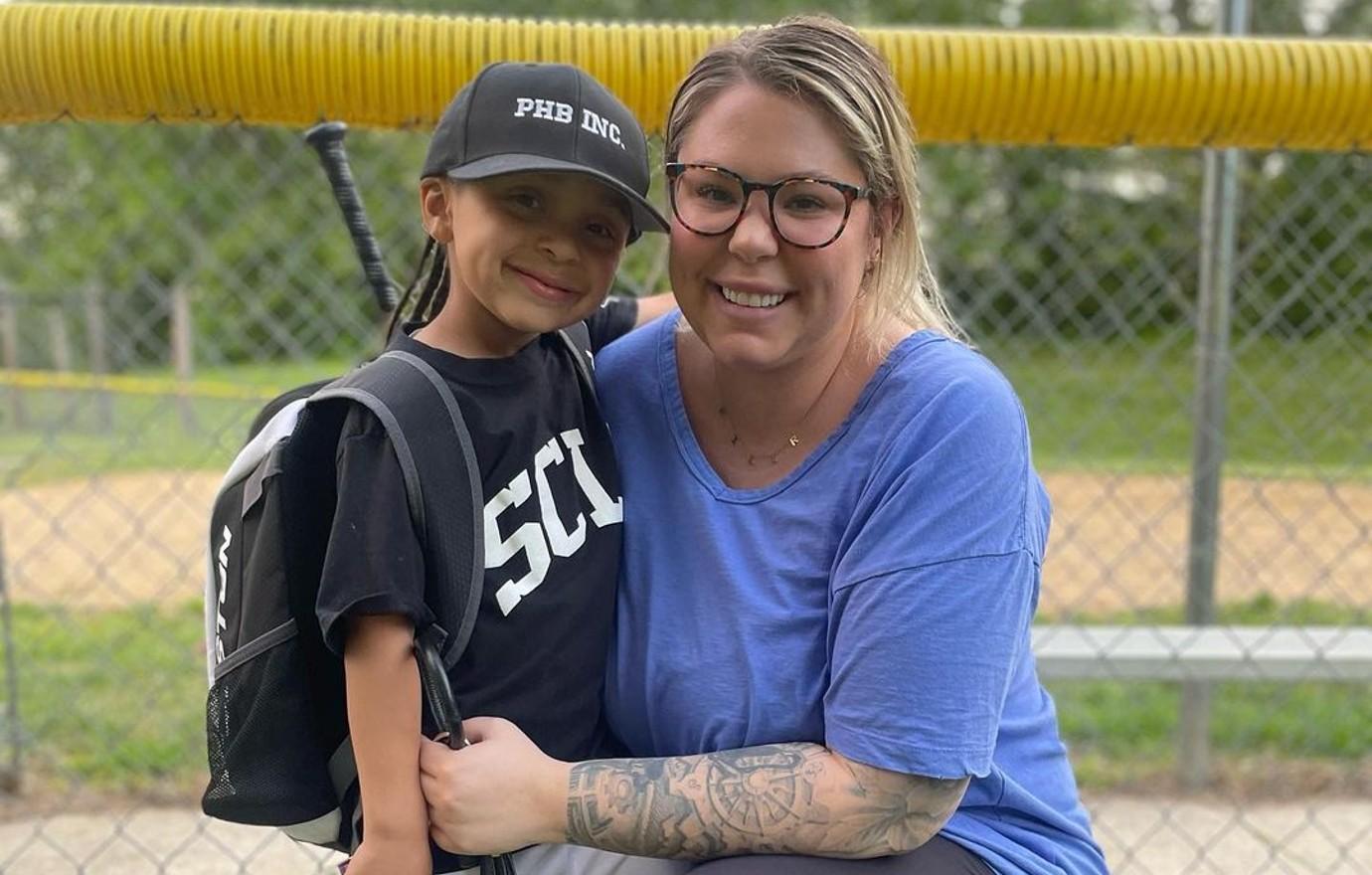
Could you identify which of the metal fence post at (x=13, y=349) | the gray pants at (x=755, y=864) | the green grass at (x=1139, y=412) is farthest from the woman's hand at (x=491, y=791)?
the metal fence post at (x=13, y=349)

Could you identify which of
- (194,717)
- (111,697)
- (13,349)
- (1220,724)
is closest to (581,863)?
(194,717)

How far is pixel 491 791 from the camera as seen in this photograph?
1.33 meters

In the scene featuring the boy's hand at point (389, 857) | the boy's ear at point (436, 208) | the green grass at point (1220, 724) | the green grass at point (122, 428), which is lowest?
the green grass at point (122, 428)

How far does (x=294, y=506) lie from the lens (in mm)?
1339

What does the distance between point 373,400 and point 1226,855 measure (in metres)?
2.76

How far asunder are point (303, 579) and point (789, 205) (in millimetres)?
677

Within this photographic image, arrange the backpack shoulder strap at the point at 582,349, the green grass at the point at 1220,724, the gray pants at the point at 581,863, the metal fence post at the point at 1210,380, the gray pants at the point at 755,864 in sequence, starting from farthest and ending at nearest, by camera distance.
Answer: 1. the green grass at the point at 1220,724
2. the metal fence post at the point at 1210,380
3. the backpack shoulder strap at the point at 582,349
4. the gray pants at the point at 581,863
5. the gray pants at the point at 755,864

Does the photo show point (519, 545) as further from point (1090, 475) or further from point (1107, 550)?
point (1090, 475)

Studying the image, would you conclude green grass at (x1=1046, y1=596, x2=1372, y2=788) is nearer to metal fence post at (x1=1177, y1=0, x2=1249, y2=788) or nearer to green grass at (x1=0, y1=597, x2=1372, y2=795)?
green grass at (x1=0, y1=597, x2=1372, y2=795)

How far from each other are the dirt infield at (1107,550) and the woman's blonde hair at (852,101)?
3451mm

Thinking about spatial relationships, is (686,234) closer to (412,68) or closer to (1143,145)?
(412,68)

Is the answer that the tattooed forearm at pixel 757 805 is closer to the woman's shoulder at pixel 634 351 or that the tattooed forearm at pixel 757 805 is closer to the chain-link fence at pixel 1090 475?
the woman's shoulder at pixel 634 351

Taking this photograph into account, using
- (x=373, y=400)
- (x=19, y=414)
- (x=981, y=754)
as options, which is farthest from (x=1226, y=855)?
(x=19, y=414)

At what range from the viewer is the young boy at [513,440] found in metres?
1.31
